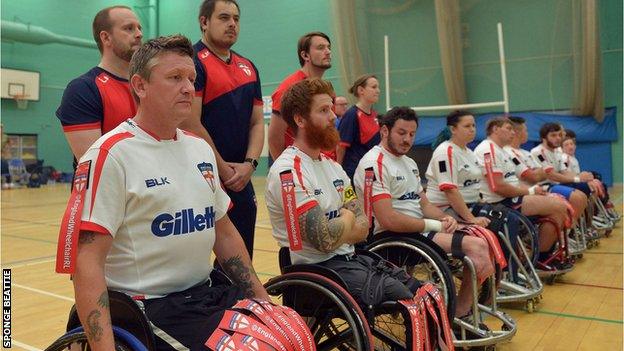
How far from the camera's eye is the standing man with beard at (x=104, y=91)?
1.81 metres

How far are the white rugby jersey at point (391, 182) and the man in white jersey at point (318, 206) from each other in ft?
1.53

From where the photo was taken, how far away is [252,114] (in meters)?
2.41

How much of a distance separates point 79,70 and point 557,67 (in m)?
11.6

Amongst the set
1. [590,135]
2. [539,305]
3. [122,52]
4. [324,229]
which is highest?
[590,135]

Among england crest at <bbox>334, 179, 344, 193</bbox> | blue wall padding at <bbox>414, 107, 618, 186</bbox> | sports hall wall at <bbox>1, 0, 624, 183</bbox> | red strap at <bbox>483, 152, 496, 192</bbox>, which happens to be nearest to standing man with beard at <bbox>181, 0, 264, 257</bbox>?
england crest at <bbox>334, 179, 344, 193</bbox>

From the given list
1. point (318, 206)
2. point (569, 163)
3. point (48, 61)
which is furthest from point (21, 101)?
point (318, 206)

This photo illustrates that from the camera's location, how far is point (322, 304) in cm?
178

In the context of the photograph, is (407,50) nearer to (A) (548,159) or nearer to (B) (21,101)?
(A) (548,159)

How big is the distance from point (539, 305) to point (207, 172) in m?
2.78

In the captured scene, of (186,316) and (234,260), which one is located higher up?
(234,260)

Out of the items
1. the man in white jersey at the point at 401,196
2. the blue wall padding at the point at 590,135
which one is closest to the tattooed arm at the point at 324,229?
the man in white jersey at the point at 401,196

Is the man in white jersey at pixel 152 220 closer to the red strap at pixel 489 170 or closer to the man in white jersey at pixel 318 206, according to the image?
the man in white jersey at pixel 318 206

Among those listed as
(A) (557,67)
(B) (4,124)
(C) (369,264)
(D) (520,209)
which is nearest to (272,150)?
(C) (369,264)

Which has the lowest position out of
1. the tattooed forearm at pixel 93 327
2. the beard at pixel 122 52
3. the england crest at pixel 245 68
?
the tattooed forearm at pixel 93 327
